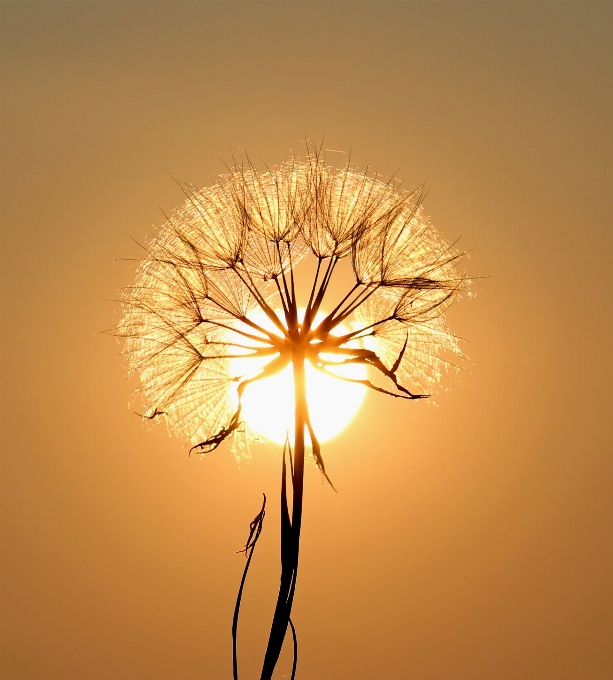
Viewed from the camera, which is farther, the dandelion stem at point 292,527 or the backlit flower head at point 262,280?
the backlit flower head at point 262,280

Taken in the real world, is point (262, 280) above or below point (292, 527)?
above

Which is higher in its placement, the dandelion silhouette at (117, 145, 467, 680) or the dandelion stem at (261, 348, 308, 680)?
the dandelion silhouette at (117, 145, 467, 680)

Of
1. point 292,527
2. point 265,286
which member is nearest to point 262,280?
point 265,286

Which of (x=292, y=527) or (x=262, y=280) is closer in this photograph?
(x=292, y=527)

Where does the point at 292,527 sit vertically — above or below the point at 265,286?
below

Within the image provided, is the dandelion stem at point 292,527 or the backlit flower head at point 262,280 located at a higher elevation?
the backlit flower head at point 262,280

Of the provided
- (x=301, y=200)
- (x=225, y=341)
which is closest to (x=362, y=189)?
(x=301, y=200)

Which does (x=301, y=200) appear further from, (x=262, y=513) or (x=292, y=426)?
(x=262, y=513)

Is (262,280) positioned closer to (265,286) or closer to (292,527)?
(265,286)
